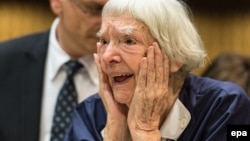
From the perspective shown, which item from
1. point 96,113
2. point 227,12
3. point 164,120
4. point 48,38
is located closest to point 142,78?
point 164,120

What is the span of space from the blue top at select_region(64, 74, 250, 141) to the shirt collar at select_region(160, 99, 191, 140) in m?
0.02

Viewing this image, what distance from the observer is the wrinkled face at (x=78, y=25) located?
8.12ft

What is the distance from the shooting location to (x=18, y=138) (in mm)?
2486

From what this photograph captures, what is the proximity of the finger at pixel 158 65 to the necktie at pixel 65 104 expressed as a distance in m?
0.72

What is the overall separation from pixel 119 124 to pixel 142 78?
0.65 feet

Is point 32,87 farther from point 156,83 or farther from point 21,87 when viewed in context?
point 156,83

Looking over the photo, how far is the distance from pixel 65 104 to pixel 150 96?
73 cm

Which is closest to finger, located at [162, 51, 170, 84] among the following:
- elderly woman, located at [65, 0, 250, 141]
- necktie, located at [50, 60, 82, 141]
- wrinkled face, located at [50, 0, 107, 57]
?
elderly woman, located at [65, 0, 250, 141]

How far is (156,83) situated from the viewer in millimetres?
1886

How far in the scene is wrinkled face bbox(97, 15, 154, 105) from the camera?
1.89 meters

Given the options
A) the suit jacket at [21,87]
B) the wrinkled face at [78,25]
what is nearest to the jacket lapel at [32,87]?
the suit jacket at [21,87]

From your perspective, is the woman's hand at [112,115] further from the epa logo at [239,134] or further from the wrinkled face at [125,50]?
the epa logo at [239,134]

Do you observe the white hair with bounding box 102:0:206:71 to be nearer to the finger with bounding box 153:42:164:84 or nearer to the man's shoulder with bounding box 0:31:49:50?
the finger with bounding box 153:42:164:84

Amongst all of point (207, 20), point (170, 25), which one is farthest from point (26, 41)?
point (207, 20)
